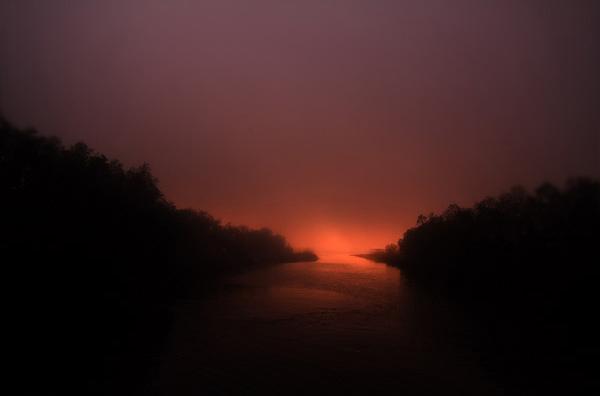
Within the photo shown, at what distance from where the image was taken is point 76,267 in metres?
33.3

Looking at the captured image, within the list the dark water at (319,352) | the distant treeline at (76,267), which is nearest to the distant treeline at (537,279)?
the dark water at (319,352)

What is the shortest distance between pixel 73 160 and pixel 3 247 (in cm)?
1077

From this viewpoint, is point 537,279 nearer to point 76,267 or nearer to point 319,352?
point 319,352

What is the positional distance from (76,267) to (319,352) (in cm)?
2410

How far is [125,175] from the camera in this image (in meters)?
48.2

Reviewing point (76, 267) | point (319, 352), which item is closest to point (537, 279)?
point (319, 352)

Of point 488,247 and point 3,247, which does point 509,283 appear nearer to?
point 488,247

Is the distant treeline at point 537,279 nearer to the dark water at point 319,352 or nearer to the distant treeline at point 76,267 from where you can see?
the dark water at point 319,352

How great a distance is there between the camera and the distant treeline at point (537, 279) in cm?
2091

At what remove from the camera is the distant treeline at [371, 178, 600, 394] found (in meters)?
20.9

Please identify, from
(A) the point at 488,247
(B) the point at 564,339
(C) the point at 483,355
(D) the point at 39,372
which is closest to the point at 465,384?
(C) the point at 483,355

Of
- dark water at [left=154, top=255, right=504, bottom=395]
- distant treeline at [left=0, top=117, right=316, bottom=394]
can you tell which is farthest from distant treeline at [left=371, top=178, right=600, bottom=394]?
distant treeline at [left=0, top=117, right=316, bottom=394]

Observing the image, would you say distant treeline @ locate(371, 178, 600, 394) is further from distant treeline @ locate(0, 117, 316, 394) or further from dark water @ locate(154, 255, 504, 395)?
distant treeline @ locate(0, 117, 316, 394)

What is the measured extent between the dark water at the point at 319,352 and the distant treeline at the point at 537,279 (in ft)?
9.76
